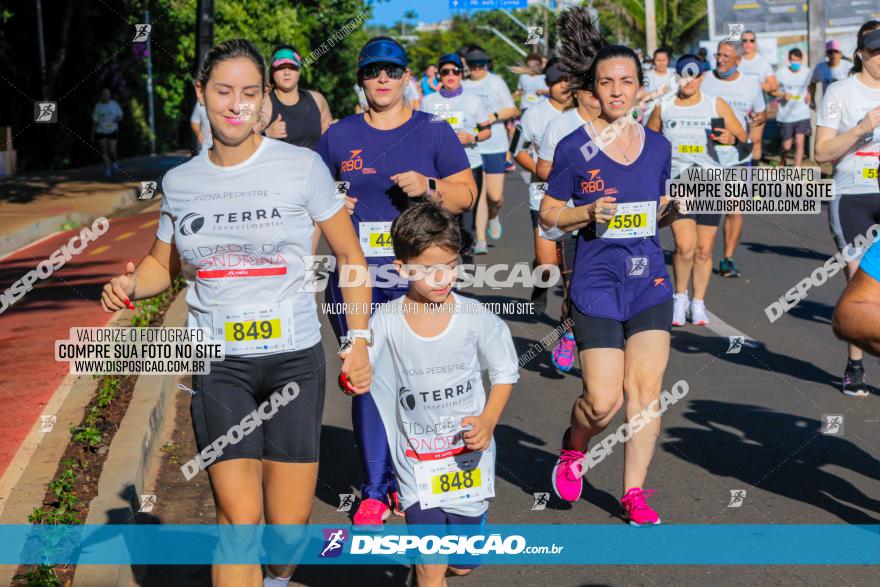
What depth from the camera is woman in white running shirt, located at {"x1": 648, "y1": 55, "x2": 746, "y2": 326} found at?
396 inches

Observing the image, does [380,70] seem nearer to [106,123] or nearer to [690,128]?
[690,128]

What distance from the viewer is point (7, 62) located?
2867 cm

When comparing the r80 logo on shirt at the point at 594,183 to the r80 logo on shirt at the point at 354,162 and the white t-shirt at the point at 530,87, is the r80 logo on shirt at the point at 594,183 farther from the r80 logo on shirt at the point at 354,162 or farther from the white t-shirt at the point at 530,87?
the white t-shirt at the point at 530,87

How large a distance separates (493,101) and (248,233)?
10385 mm

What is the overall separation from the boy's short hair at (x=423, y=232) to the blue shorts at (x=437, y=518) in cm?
90

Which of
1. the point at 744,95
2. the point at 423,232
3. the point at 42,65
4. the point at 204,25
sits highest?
the point at 42,65

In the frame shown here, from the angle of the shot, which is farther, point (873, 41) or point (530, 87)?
point (530, 87)

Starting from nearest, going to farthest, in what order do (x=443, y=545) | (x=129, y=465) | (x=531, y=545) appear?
(x=443, y=545) < (x=531, y=545) < (x=129, y=465)

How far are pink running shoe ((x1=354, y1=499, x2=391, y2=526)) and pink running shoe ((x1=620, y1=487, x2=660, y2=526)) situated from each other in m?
1.10

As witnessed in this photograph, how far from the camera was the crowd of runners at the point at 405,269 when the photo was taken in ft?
14.0

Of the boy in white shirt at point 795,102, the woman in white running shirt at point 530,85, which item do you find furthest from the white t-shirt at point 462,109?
the boy in white shirt at point 795,102

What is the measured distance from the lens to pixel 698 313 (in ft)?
34.0

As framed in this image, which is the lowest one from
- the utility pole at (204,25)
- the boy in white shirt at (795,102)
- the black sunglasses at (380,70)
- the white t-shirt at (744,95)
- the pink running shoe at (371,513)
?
the pink running shoe at (371,513)

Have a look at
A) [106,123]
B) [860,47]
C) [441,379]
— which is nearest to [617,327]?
[441,379]
